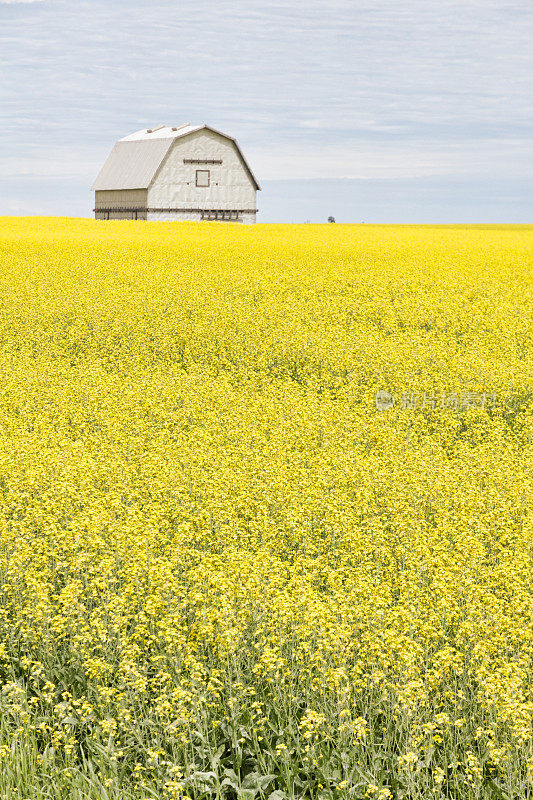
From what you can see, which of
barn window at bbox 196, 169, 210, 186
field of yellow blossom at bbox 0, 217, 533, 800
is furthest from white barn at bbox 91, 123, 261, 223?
field of yellow blossom at bbox 0, 217, 533, 800

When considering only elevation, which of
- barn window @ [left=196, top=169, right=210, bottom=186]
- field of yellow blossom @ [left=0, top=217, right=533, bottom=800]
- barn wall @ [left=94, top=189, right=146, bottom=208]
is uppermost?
barn window @ [left=196, top=169, right=210, bottom=186]

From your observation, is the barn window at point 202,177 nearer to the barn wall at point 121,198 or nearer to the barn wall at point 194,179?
the barn wall at point 194,179

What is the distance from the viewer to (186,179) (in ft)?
200

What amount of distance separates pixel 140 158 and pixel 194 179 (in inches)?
201

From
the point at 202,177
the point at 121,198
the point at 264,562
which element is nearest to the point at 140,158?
the point at 121,198

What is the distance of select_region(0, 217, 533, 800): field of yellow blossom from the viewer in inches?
208

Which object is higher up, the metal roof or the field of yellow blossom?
the metal roof

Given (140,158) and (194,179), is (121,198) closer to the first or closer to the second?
(140,158)

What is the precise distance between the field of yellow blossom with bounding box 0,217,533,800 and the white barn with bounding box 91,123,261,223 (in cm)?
4360

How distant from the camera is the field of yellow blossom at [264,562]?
17.4 feet

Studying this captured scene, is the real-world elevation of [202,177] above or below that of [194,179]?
above

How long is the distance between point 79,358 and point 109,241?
63.4 ft

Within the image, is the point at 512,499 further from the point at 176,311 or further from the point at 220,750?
the point at 176,311

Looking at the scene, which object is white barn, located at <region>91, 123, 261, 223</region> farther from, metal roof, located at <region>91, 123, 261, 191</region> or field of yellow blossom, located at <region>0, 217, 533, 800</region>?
field of yellow blossom, located at <region>0, 217, 533, 800</region>
